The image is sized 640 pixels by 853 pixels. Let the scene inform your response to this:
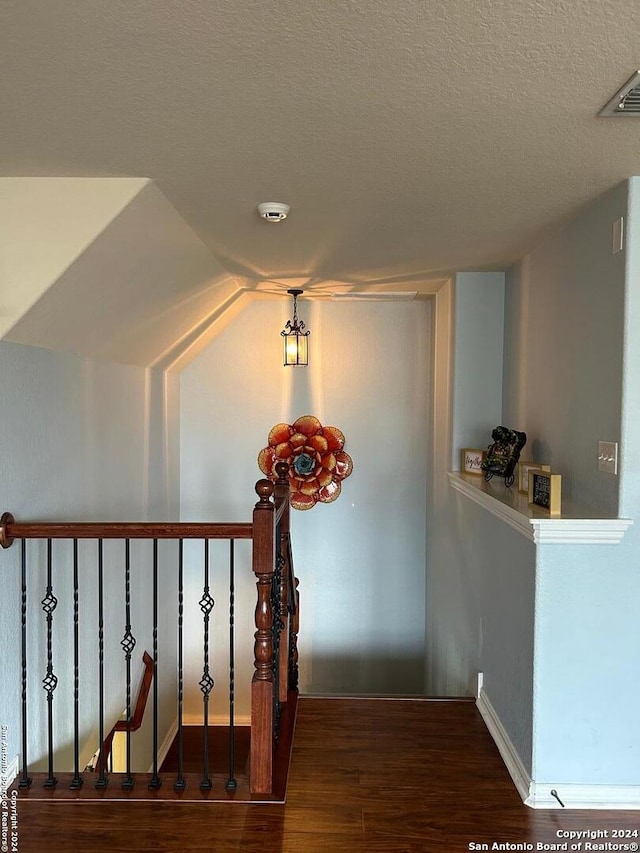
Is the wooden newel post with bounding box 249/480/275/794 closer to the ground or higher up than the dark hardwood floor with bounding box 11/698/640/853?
higher up

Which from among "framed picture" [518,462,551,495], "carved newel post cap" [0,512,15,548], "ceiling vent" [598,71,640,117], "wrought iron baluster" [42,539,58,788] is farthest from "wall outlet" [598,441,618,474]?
"carved newel post cap" [0,512,15,548]

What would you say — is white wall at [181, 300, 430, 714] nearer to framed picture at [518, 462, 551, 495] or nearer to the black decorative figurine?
the black decorative figurine

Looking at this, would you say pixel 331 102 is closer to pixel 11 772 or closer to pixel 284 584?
pixel 284 584

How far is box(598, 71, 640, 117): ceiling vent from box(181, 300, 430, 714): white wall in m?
3.12

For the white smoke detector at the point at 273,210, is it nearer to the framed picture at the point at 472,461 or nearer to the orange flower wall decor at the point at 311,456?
the framed picture at the point at 472,461

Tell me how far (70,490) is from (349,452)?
8.20 ft

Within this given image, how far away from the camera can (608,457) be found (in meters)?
2.30

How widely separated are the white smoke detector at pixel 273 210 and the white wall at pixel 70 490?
3.65 ft

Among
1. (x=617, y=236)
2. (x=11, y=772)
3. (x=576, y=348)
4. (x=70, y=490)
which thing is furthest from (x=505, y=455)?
(x=11, y=772)

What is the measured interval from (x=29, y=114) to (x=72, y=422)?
4.83ft

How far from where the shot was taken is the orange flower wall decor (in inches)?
187

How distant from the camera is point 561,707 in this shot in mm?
2264

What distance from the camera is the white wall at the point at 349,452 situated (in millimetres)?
4820

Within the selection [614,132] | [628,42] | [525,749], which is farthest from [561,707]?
[628,42]
